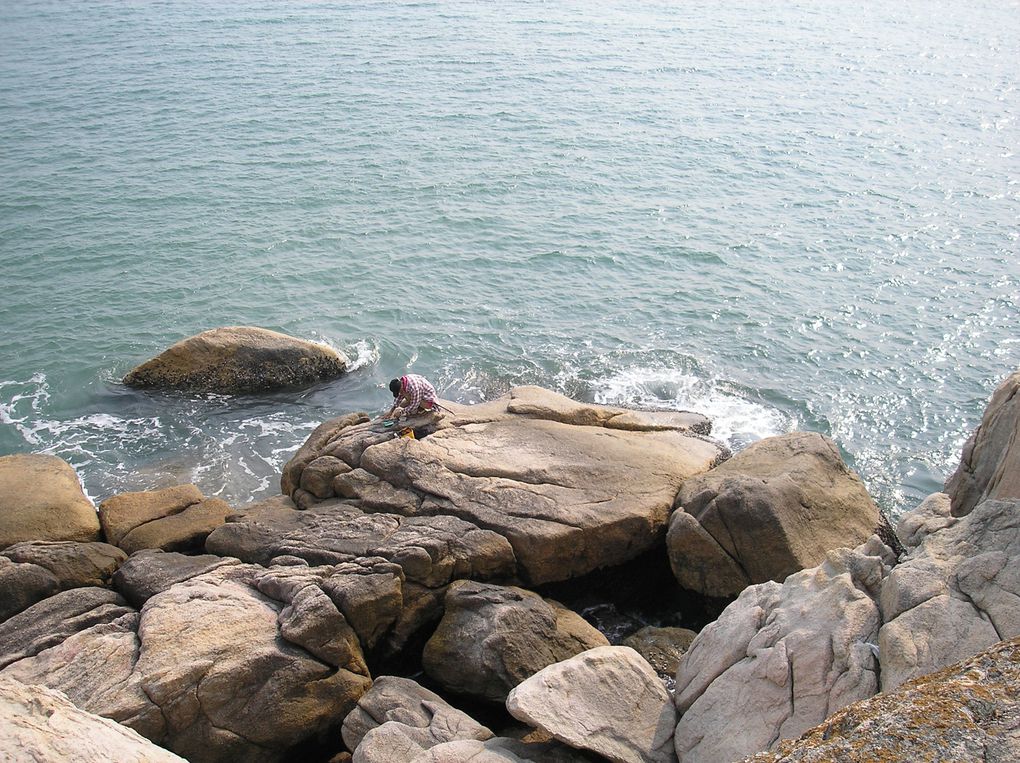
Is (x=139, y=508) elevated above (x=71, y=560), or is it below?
below

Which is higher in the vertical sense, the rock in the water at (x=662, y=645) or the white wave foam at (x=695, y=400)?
the white wave foam at (x=695, y=400)

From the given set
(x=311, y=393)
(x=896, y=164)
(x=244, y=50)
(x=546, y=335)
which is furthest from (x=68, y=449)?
(x=244, y=50)

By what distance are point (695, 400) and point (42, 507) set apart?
14618mm

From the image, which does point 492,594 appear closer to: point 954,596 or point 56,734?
point 954,596

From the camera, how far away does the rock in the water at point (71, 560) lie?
45.7ft

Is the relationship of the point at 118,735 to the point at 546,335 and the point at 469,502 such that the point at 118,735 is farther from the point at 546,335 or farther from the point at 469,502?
the point at 546,335

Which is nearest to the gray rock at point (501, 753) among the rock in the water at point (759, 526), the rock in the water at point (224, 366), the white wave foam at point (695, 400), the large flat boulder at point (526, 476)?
the large flat boulder at point (526, 476)

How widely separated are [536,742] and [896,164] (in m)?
32.9

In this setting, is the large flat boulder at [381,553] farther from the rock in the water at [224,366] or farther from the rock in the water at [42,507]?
the rock in the water at [224,366]

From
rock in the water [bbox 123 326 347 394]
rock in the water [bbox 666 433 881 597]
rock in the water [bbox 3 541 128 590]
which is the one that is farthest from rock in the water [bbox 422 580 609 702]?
rock in the water [bbox 123 326 347 394]

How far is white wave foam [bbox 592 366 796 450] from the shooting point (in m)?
22.0

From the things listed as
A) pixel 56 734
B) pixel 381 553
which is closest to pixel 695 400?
pixel 381 553

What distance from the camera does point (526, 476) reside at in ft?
52.8

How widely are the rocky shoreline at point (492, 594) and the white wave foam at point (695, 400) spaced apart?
3343 mm
